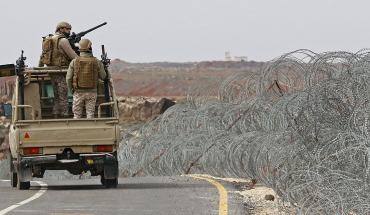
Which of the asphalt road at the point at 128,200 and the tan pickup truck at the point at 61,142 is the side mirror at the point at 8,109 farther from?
the asphalt road at the point at 128,200

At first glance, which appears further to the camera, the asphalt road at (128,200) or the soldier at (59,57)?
the soldier at (59,57)

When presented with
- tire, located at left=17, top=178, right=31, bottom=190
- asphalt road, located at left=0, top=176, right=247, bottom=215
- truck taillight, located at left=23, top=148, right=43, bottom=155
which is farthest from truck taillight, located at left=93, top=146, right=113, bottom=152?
tire, located at left=17, top=178, right=31, bottom=190

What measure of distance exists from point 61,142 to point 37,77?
2095mm

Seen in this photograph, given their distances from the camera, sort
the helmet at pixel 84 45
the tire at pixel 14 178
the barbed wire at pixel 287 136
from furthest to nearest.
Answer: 1. the tire at pixel 14 178
2. the helmet at pixel 84 45
3. the barbed wire at pixel 287 136

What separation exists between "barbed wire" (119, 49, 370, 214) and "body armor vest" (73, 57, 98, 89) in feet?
10.2

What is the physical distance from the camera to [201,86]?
70.0 feet

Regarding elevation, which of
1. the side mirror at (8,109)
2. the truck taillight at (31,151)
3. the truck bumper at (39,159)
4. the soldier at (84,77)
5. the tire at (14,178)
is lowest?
the tire at (14,178)

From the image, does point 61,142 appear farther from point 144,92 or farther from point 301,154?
point 144,92

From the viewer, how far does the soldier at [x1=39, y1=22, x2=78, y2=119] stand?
13445 millimetres

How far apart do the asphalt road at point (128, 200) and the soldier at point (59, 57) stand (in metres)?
1.63

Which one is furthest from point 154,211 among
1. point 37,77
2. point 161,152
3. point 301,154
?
point 161,152

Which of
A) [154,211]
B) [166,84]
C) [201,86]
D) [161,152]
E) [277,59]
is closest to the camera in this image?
[154,211]

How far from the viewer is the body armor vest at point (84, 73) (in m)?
12.8

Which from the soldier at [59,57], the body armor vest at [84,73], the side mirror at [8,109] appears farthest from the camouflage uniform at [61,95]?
the side mirror at [8,109]
